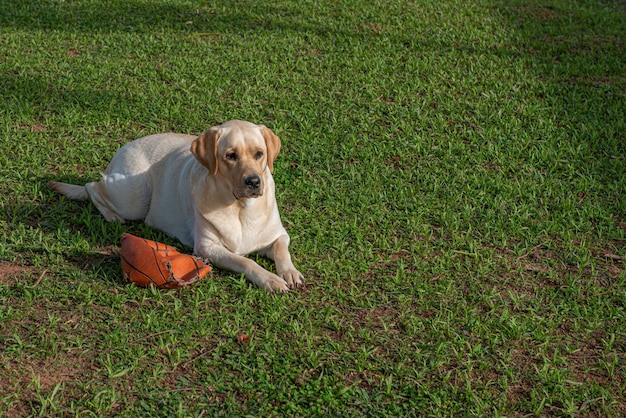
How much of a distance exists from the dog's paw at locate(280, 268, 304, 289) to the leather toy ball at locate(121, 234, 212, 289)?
21.1 inches

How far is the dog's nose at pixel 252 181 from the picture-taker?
5.23m

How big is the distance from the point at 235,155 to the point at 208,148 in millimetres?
183

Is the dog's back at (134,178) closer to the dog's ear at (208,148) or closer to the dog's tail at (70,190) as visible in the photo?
the dog's tail at (70,190)

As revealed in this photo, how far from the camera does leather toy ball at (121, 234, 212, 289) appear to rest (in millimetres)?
5133

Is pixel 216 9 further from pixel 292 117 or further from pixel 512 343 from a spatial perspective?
pixel 512 343

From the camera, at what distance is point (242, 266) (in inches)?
211

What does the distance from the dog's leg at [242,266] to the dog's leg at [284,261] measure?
0.24ft

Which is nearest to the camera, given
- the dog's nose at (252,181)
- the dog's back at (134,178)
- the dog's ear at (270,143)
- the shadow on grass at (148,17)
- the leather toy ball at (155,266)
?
the leather toy ball at (155,266)

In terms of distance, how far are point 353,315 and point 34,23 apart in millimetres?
6968

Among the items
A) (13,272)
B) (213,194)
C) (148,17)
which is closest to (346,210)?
(213,194)

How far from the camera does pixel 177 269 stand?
16.9 ft

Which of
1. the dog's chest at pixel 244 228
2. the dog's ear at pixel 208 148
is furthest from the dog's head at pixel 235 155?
the dog's chest at pixel 244 228

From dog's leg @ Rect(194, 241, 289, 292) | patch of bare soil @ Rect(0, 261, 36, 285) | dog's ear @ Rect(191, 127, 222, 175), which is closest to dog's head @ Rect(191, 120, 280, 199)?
dog's ear @ Rect(191, 127, 222, 175)

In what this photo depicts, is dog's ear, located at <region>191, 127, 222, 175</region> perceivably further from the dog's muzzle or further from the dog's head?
the dog's muzzle
